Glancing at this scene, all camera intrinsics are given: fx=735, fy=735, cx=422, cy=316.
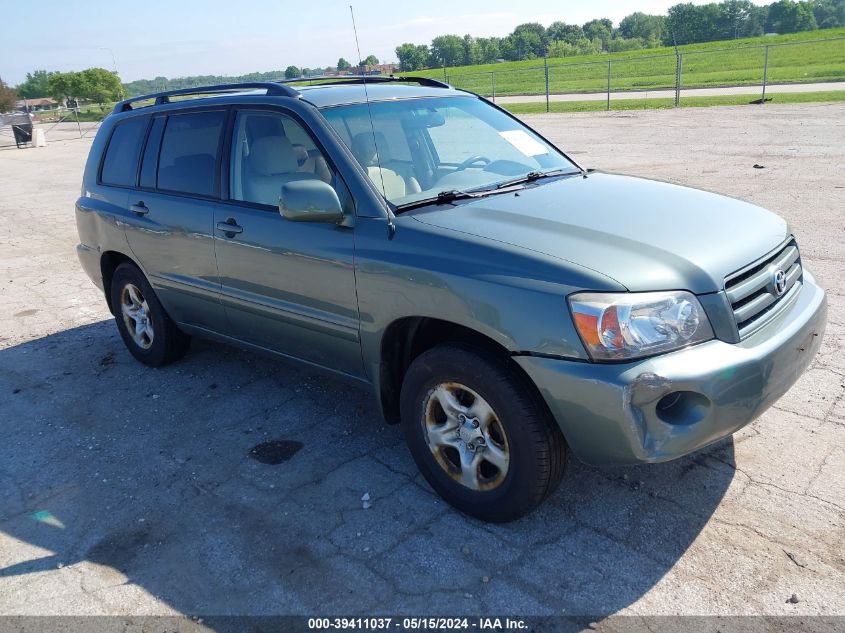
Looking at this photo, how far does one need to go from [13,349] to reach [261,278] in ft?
10.9

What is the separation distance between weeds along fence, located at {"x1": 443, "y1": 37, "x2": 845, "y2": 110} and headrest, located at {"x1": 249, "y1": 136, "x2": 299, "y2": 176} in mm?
25315

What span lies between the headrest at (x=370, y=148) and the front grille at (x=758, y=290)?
5.90ft

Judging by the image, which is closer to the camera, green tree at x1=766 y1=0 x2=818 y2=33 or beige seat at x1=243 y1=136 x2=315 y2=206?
beige seat at x1=243 y1=136 x2=315 y2=206

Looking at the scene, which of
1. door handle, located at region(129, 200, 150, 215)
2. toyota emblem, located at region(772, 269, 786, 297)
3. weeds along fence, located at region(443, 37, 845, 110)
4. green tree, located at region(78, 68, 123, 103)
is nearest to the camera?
toyota emblem, located at region(772, 269, 786, 297)

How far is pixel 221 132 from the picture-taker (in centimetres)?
436

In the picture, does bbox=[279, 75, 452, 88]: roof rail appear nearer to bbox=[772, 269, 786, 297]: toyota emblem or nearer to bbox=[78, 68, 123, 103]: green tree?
bbox=[772, 269, 786, 297]: toyota emblem

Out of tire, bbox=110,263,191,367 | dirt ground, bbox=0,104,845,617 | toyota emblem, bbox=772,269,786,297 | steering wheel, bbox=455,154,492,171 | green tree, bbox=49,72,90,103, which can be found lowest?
dirt ground, bbox=0,104,845,617

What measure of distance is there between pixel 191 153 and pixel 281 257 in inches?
49.3

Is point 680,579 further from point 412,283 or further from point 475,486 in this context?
point 412,283

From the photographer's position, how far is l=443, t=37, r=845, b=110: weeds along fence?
29.8 m

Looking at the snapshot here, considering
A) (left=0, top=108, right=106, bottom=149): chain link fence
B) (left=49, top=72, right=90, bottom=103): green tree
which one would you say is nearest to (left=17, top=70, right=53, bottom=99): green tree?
(left=49, top=72, right=90, bottom=103): green tree

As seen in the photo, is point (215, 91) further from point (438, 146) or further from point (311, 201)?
point (311, 201)

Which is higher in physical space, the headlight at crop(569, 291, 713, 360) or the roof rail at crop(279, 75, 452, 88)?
the roof rail at crop(279, 75, 452, 88)

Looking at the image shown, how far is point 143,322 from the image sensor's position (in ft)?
17.7
